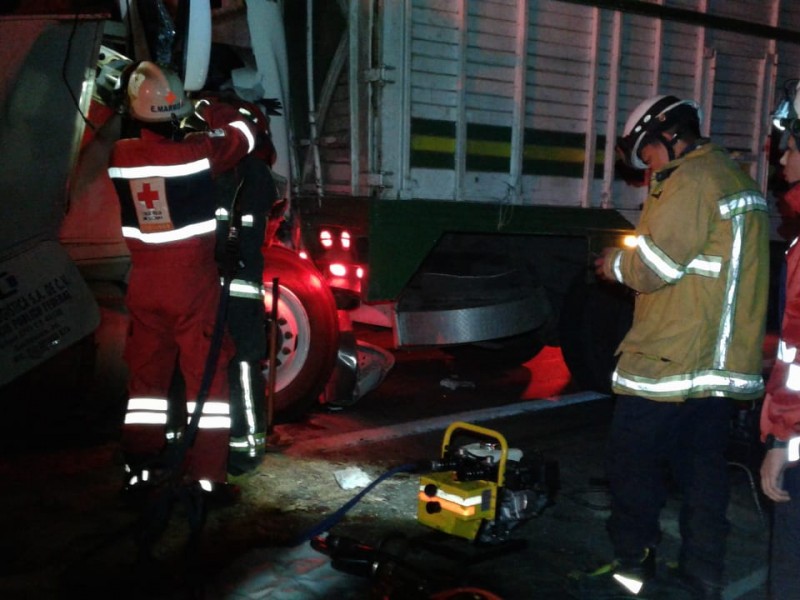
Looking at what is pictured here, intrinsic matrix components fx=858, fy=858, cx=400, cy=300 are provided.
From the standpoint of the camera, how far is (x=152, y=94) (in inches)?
153

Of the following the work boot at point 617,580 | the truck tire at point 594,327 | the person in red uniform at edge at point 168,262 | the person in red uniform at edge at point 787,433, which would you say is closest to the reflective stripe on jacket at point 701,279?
the person in red uniform at edge at point 787,433

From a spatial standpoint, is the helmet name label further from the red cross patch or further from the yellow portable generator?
the yellow portable generator

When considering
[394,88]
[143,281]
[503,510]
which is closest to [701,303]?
[503,510]

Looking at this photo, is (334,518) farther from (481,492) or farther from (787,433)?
(787,433)

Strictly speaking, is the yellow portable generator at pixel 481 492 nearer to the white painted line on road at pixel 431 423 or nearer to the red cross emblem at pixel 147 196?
the white painted line on road at pixel 431 423

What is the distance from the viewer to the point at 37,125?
4266mm

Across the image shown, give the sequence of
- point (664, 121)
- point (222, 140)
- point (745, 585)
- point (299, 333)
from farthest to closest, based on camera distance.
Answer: point (299, 333) → point (222, 140) → point (745, 585) → point (664, 121)

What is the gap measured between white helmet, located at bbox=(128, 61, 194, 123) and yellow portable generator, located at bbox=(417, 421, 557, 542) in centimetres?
196

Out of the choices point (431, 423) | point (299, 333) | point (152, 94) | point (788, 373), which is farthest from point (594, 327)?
point (788, 373)

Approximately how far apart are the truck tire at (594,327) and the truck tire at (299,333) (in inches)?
80.2

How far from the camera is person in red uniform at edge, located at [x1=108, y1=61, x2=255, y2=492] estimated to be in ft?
12.8

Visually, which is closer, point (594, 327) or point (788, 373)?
point (788, 373)

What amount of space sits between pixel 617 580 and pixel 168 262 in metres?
2.36

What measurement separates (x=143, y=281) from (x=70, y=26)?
1.39 metres
